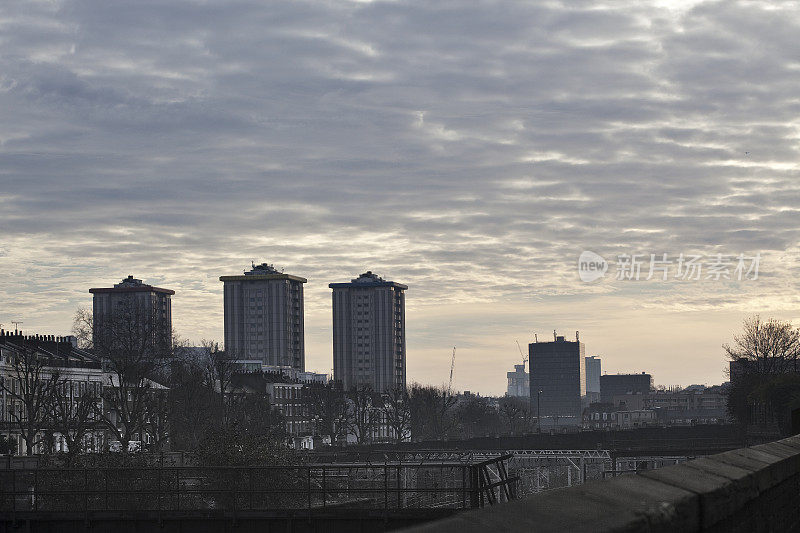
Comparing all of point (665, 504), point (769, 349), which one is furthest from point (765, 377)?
point (665, 504)

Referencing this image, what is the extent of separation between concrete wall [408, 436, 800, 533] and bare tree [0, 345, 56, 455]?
7983cm

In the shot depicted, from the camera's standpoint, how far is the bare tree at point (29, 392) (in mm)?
87312

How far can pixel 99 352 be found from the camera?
10088 centimetres

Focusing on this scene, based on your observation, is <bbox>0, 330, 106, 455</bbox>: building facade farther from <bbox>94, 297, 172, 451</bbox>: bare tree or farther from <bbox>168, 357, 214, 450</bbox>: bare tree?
<bbox>168, 357, 214, 450</bbox>: bare tree

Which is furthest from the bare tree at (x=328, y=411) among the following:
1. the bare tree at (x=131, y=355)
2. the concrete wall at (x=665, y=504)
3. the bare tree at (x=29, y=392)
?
the concrete wall at (x=665, y=504)

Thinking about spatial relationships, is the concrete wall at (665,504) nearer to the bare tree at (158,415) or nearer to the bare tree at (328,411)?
the bare tree at (158,415)

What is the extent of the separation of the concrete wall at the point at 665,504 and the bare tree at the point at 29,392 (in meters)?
79.8

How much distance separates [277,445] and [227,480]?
48.5ft

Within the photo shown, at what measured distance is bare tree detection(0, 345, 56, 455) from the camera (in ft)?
286

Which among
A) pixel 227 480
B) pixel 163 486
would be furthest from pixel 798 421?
pixel 163 486

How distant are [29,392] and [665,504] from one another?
368ft

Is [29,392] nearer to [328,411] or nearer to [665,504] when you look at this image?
[328,411]

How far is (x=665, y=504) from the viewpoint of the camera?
5.62m

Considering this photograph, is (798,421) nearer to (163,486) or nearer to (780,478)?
(780,478)
